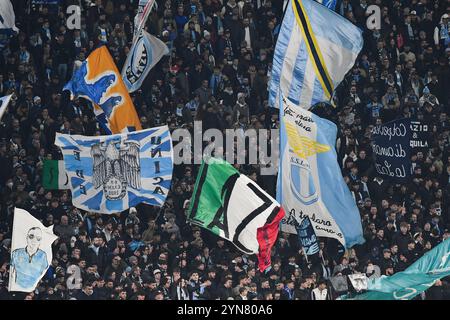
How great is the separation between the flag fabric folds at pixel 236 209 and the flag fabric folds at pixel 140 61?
5.80m

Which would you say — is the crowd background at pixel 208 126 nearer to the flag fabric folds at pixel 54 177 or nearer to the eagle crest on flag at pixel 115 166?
the flag fabric folds at pixel 54 177

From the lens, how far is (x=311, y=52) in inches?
774

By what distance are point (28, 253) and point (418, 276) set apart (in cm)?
456

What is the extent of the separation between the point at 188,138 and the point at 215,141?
51cm

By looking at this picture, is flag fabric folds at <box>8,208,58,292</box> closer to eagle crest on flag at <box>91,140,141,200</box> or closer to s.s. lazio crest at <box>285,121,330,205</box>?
eagle crest on flag at <box>91,140,141,200</box>

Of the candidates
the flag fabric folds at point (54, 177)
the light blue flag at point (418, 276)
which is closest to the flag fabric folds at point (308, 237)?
the light blue flag at point (418, 276)

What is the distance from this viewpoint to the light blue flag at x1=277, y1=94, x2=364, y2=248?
1830 cm

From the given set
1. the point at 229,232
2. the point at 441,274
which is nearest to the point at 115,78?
the point at 229,232

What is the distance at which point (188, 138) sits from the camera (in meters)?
23.1

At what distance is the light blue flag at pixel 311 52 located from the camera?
19562 millimetres

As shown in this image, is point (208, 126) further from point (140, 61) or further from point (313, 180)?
point (313, 180)

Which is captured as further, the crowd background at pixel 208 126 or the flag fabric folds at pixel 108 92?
the flag fabric folds at pixel 108 92

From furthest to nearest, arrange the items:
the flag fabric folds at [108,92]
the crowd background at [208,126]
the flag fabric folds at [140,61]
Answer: the flag fabric folds at [140,61], the flag fabric folds at [108,92], the crowd background at [208,126]

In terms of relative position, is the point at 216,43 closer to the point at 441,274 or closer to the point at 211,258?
the point at 211,258
